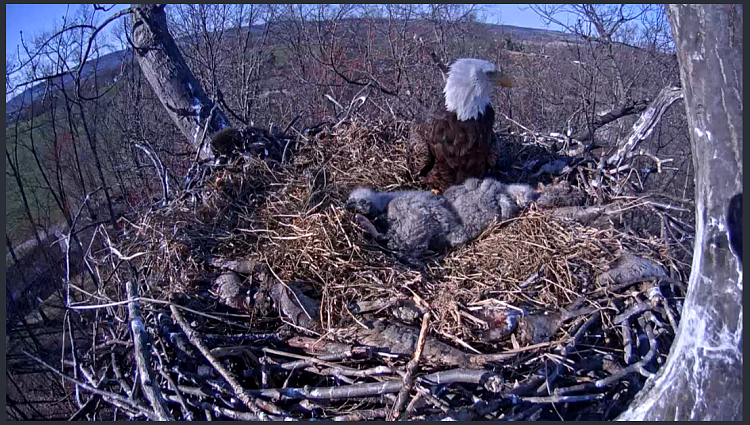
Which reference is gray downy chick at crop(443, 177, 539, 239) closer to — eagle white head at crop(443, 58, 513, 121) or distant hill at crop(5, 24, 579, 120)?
eagle white head at crop(443, 58, 513, 121)

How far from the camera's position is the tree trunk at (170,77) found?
3938mm

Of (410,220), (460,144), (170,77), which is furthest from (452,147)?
(170,77)

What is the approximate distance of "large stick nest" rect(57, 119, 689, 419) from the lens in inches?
77.9

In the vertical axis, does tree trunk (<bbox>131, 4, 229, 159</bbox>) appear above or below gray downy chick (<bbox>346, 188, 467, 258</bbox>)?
above

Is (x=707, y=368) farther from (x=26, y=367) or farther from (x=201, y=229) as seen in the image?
(x=26, y=367)

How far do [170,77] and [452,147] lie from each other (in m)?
2.37

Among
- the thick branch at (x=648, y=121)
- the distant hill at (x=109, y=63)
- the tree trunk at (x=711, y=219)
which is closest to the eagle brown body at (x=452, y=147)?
the thick branch at (x=648, y=121)

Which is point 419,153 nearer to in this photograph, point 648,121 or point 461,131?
point 461,131

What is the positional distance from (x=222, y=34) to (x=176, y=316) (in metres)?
6.44

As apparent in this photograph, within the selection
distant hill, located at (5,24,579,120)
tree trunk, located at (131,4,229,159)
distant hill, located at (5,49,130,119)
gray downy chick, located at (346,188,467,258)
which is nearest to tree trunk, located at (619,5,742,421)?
gray downy chick, located at (346,188,467,258)

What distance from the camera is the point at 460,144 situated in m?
3.72

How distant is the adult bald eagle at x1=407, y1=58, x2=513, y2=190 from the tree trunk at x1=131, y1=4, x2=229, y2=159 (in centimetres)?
173

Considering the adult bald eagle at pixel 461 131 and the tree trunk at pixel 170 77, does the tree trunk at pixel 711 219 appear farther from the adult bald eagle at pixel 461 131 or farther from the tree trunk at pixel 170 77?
the tree trunk at pixel 170 77

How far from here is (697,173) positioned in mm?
1404
